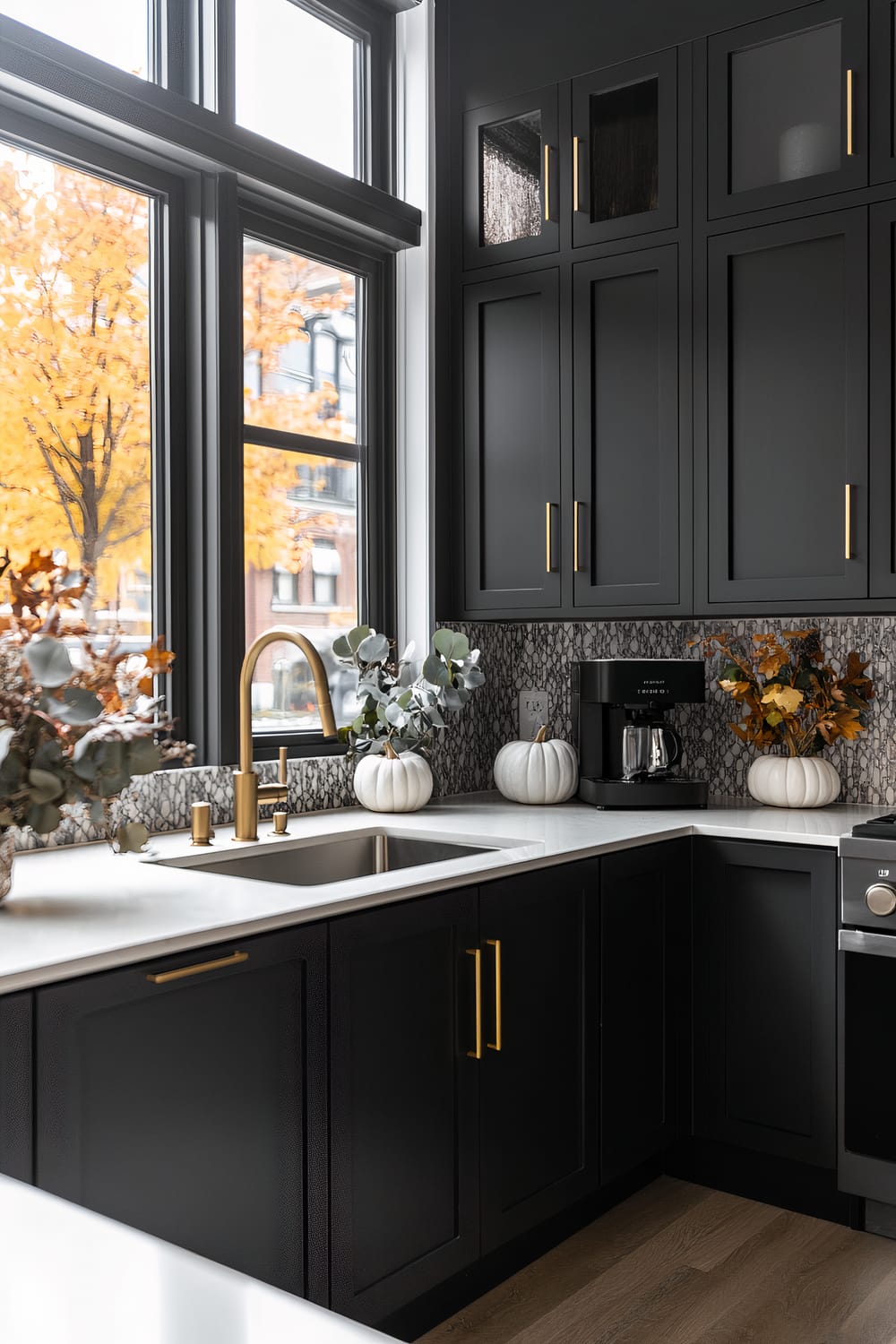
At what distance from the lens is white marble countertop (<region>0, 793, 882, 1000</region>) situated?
152 centimetres

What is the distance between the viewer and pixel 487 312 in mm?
3166

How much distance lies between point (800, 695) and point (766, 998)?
745mm

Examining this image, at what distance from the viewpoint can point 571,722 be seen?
341cm

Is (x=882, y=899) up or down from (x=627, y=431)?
down

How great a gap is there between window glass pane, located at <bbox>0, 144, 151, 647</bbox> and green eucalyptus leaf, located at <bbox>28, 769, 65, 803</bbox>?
81cm

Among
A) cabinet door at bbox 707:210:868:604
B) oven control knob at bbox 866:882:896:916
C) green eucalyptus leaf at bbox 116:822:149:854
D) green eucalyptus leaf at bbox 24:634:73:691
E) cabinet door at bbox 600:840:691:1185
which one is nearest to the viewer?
green eucalyptus leaf at bbox 24:634:73:691

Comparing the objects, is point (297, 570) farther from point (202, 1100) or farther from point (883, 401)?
point (202, 1100)

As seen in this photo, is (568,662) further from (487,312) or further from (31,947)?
(31,947)

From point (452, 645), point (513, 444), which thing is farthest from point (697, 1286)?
point (513, 444)

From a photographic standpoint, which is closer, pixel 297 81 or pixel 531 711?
pixel 297 81

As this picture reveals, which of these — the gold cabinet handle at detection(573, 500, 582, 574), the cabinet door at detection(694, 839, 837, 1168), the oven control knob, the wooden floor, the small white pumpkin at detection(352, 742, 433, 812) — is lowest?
the wooden floor

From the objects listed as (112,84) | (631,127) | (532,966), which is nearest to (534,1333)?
(532,966)

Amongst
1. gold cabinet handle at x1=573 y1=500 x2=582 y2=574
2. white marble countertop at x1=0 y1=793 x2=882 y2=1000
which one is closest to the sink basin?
white marble countertop at x1=0 y1=793 x2=882 y2=1000

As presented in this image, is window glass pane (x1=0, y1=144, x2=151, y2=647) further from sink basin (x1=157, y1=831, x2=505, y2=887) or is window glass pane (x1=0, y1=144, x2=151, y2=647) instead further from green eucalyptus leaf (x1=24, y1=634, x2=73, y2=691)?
green eucalyptus leaf (x1=24, y1=634, x2=73, y2=691)
